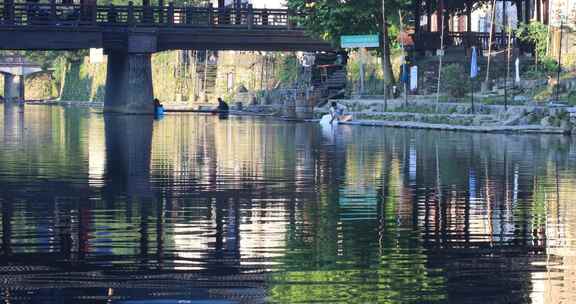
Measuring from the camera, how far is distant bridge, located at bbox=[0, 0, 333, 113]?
8506 centimetres

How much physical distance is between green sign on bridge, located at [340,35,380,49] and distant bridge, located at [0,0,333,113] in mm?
9508

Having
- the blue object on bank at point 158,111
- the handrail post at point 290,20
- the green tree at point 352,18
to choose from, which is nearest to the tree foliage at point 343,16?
the green tree at point 352,18

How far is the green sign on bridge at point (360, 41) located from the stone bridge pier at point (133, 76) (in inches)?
532

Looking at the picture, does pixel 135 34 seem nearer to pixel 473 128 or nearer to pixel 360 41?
pixel 360 41

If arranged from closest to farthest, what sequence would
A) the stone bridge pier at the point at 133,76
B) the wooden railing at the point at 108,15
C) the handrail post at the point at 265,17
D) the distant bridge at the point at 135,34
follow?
1. the distant bridge at the point at 135,34
2. the wooden railing at the point at 108,15
3. the stone bridge pier at the point at 133,76
4. the handrail post at the point at 265,17

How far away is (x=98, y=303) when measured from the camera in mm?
15453

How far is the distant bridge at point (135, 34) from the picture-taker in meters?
85.1

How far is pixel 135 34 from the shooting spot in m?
88.2

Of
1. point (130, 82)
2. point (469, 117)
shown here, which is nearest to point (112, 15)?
point (130, 82)

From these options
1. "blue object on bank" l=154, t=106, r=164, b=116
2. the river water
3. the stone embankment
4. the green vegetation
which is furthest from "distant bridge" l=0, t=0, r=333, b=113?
the river water

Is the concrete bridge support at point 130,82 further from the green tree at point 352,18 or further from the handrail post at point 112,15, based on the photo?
the green tree at point 352,18

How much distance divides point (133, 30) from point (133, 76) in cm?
361

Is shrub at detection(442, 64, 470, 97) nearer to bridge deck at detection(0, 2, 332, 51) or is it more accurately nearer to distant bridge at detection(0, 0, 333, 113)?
bridge deck at detection(0, 2, 332, 51)

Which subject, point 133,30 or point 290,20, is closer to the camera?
point 133,30
